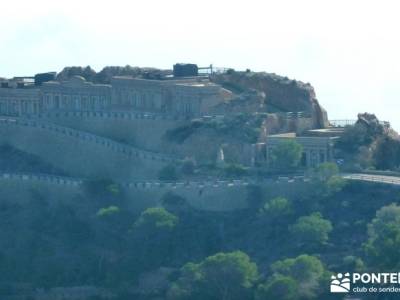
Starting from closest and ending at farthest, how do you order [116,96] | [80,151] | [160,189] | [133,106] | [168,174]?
[160,189]
[168,174]
[80,151]
[133,106]
[116,96]

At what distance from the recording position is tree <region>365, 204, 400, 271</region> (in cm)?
12438

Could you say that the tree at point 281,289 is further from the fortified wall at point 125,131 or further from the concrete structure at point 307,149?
the concrete structure at point 307,149

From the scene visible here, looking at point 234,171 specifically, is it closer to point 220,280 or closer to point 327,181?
point 327,181

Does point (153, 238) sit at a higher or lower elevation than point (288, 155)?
lower

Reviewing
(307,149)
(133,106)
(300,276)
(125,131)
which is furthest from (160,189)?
(300,276)

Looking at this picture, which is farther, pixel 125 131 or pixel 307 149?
pixel 125 131

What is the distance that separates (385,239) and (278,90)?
2284cm

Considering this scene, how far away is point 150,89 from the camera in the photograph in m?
148

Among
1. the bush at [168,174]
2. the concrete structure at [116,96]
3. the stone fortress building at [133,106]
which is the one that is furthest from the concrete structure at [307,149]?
the concrete structure at [116,96]

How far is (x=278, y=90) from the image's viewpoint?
14712cm

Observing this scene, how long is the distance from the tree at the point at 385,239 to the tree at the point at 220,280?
4818 millimetres

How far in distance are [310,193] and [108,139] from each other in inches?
555

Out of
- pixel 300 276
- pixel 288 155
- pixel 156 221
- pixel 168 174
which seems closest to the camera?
pixel 300 276

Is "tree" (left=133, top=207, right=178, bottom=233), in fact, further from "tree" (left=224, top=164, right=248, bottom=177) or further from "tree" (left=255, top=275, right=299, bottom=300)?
"tree" (left=255, top=275, right=299, bottom=300)
